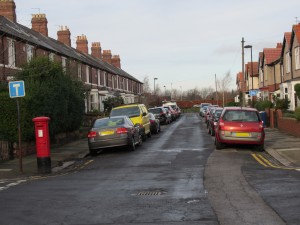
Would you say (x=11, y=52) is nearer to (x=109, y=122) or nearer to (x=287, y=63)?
(x=109, y=122)

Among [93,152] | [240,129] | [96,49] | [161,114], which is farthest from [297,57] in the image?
[96,49]

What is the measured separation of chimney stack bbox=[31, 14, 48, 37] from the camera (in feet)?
133

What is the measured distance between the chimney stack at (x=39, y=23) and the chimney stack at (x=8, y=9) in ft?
24.4

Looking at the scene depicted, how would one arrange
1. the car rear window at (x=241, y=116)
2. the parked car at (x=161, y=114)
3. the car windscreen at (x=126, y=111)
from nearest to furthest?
the car rear window at (x=241, y=116), the car windscreen at (x=126, y=111), the parked car at (x=161, y=114)

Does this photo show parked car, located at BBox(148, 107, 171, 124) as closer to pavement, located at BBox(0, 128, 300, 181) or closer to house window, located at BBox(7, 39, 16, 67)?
house window, located at BBox(7, 39, 16, 67)

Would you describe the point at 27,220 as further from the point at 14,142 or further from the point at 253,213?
the point at 14,142

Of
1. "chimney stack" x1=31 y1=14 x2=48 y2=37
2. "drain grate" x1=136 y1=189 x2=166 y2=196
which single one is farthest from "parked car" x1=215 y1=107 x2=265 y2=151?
"chimney stack" x1=31 y1=14 x2=48 y2=37

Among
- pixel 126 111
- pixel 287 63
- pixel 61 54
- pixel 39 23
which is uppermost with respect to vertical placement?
pixel 39 23

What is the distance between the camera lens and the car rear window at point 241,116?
16.8 metres

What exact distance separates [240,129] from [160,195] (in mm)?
8627

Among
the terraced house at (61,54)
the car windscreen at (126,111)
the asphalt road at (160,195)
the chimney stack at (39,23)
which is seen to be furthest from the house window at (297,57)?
the asphalt road at (160,195)

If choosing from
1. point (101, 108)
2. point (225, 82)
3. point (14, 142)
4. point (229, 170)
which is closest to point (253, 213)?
point (229, 170)

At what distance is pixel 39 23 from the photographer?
41.0 m

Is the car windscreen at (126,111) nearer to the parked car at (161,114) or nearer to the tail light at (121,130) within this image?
the tail light at (121,130)
